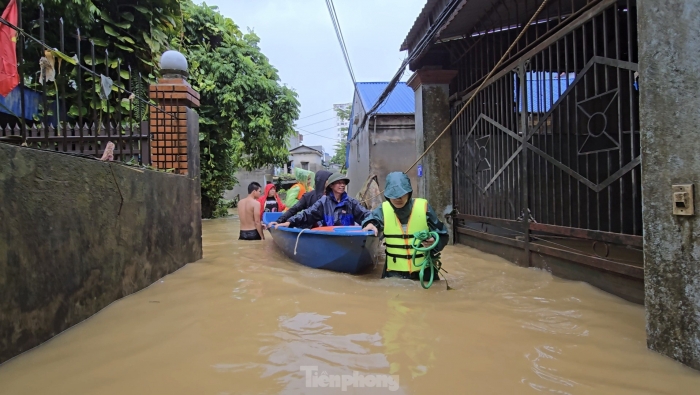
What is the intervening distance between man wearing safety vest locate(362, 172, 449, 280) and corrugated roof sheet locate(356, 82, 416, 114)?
10.4 m

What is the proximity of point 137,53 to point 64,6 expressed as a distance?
1.23 metres

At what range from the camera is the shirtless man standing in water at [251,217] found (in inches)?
331

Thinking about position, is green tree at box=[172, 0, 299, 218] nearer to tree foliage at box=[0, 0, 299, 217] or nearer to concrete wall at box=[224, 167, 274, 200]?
tree foliage at box=[0, 0, 299, 217]

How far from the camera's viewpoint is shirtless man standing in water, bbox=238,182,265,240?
8406 mm

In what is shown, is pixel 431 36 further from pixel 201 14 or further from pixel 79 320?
pixel 201 14

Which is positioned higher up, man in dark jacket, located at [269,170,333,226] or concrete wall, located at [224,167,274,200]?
concrete wall, located at [224,167,274,200]

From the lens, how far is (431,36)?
6.36 meters

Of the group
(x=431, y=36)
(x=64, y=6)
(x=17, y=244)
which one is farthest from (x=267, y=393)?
(x=64, y=6)

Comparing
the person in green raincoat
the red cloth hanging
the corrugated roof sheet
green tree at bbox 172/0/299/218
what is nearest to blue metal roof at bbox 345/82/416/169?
the corrugated roof sheet

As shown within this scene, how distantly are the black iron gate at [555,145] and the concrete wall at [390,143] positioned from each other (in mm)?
7761

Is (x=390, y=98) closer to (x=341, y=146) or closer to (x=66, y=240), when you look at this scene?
(x=66, y=240)

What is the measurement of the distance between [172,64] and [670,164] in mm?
5507

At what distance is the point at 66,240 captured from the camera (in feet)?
9.62

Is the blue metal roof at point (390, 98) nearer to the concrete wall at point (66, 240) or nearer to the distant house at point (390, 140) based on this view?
the distant house at point (390, 140)
